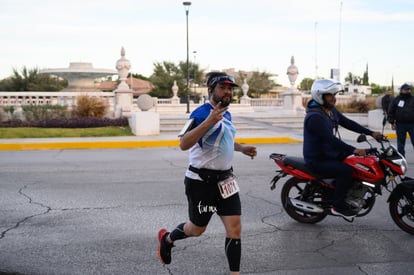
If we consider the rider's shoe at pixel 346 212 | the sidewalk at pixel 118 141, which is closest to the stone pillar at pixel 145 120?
the sidewalk at pixel 118 141

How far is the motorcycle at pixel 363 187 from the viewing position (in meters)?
5.77

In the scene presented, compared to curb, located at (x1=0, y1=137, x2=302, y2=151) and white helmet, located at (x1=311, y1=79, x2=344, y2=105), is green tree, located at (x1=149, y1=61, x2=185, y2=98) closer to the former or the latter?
curb, located at (x1=0, y1=137, x2=302, y2=151)

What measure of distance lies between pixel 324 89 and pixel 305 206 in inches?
56.3

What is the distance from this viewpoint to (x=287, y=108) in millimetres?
28547

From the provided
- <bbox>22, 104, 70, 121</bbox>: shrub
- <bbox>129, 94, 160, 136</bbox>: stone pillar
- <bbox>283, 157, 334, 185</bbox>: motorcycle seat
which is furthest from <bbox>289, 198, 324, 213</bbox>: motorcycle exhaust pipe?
<bbox>22, 104, 70, 121</bbox>: shrub

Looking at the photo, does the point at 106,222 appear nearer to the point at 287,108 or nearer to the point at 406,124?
the point at 406,124

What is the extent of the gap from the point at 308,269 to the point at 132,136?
1456 centimetres

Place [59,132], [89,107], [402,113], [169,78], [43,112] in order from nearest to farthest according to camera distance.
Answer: [402,113]
[59,132]
[43,112]
[89,107]
[169,78]

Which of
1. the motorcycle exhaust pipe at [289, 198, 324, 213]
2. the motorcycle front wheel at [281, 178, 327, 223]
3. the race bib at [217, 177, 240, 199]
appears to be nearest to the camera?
the race bib at [217, 177, 240, 199]

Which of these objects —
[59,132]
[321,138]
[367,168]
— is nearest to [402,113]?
[367,168]

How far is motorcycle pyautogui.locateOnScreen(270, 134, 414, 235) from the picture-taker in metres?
5.77

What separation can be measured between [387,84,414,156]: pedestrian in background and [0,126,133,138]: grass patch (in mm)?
10674

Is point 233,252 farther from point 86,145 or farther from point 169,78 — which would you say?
point 169,78

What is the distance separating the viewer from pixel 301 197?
6328mm
